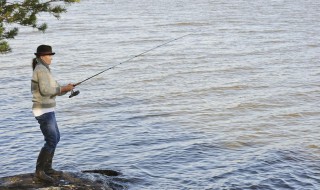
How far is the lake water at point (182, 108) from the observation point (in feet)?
41.2

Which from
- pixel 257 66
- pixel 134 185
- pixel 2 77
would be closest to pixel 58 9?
pixel 134 185

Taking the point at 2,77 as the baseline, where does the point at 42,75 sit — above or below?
above

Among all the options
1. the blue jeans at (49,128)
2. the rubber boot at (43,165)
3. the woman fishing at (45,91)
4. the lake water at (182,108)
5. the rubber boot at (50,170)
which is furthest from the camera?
the lake water at (182,108)

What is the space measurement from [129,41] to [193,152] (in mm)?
20911

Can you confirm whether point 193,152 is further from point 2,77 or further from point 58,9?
point 2,77

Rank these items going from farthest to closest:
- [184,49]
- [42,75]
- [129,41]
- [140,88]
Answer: [129,41]
[184,49]
[140,88]
[42,75]

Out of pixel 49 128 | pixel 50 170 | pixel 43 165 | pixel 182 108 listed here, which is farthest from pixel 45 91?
pixel 182 108

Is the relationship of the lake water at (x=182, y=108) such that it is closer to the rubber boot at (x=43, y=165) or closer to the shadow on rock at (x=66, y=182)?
the shadow on rock at (x=66, y=182)

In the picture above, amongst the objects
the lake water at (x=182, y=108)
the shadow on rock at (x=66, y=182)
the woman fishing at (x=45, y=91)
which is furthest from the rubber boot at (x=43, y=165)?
the lake water at (x=182, y=108)

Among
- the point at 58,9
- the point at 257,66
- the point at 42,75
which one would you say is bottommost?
the point at 257,66

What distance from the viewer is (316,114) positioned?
17297mm

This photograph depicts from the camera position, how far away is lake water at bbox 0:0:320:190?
1257 cm

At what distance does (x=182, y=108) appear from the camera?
18.4 m

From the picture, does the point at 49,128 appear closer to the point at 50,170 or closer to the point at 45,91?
the point at 45,91
